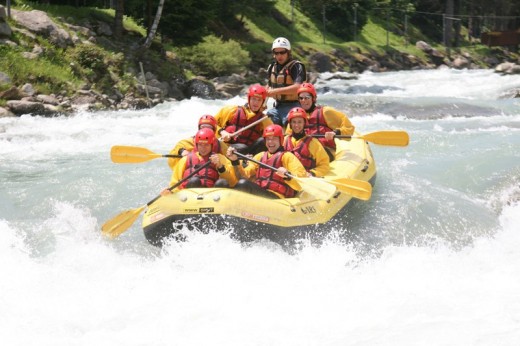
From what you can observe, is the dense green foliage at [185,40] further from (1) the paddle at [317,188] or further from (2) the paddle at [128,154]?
(1) the paddle at [317,188]

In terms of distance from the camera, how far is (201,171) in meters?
5.87

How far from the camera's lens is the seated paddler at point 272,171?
19.0 ft

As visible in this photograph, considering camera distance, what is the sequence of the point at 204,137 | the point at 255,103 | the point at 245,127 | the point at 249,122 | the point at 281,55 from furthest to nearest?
the point at 281,55 → the point at 249,122 → the point at 255,103 → the point at 245,127 → the point at 204,137

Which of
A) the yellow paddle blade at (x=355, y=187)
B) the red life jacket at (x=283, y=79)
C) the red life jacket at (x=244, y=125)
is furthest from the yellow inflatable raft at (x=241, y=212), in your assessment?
the red life jacket at (x=283, y=79)

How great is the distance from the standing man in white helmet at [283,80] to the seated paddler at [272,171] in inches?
60.3

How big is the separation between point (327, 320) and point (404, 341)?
1.98 feet

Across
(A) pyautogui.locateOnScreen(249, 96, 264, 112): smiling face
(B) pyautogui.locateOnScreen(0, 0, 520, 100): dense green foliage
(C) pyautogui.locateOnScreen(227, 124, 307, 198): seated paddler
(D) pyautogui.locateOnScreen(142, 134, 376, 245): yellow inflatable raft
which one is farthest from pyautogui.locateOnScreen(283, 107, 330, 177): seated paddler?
(B) pyautogui.locateOnScreen(0, 0, 520, 100): dense green foliage

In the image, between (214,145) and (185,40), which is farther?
(185,40)

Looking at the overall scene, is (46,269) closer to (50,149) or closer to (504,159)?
(50,149)

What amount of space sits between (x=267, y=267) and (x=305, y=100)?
2795 millimetres

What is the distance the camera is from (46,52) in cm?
1401

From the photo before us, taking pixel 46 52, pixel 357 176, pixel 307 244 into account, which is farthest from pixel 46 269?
pixel 46 52

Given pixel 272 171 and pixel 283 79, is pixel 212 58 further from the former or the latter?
pixel 272 171

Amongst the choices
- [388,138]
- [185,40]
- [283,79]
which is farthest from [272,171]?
[185,40]
